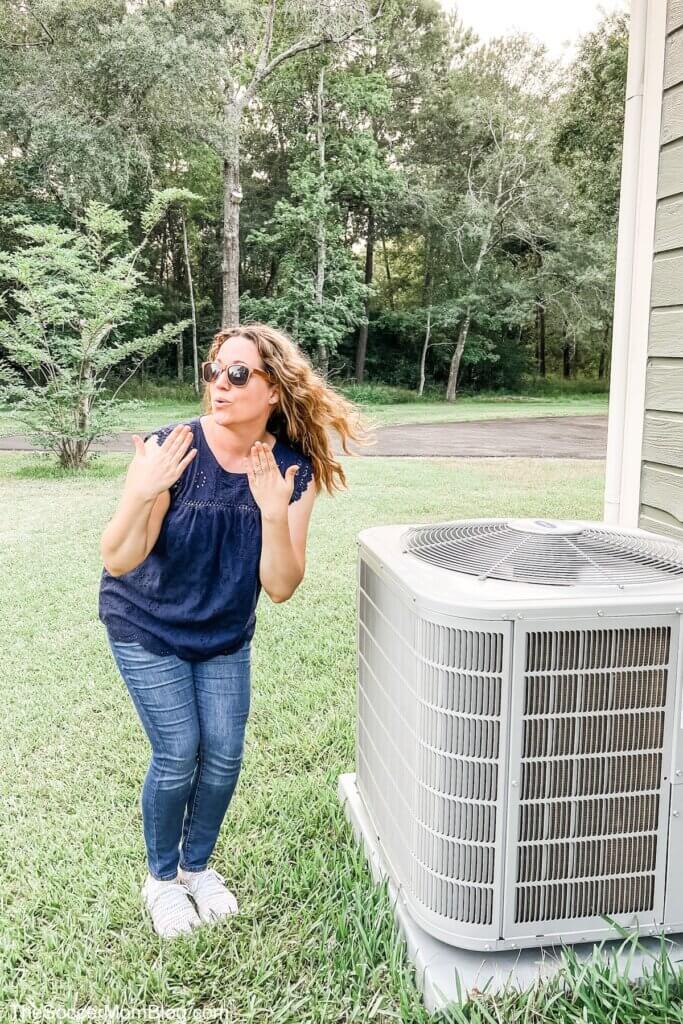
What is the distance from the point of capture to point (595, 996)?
1.05m

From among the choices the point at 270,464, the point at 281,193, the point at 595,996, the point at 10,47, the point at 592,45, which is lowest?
the point at 595,996

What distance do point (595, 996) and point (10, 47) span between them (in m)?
6.19

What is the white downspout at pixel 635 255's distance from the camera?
169 cm

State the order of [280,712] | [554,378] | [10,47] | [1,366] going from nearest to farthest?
1. [280,712]
2. [1,366]
3. [10,47]
4. [554,378]

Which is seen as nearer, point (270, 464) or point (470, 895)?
point (470, 895)

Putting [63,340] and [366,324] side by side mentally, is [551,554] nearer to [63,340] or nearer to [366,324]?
[63,340]

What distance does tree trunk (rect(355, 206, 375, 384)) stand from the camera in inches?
257

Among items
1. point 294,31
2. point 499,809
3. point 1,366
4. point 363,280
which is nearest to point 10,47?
point 294,31

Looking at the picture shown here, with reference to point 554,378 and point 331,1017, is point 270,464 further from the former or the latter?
point 554,378

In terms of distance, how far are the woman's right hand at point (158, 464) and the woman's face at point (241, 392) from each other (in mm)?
101

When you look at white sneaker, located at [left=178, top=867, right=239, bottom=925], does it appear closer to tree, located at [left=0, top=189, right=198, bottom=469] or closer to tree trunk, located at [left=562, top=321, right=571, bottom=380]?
tree, located at [left=0, top=189, right=198, bottom=469]

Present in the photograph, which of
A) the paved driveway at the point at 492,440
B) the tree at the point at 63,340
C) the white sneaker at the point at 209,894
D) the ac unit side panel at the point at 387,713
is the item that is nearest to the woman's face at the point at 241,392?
the ac unit side panel at the point at 387,713

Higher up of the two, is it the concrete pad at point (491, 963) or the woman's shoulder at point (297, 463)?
the woman's shoulder at point (297, 463)

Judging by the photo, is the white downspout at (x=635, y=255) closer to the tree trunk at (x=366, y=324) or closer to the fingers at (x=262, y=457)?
the fingers at (x=262, y=457)
